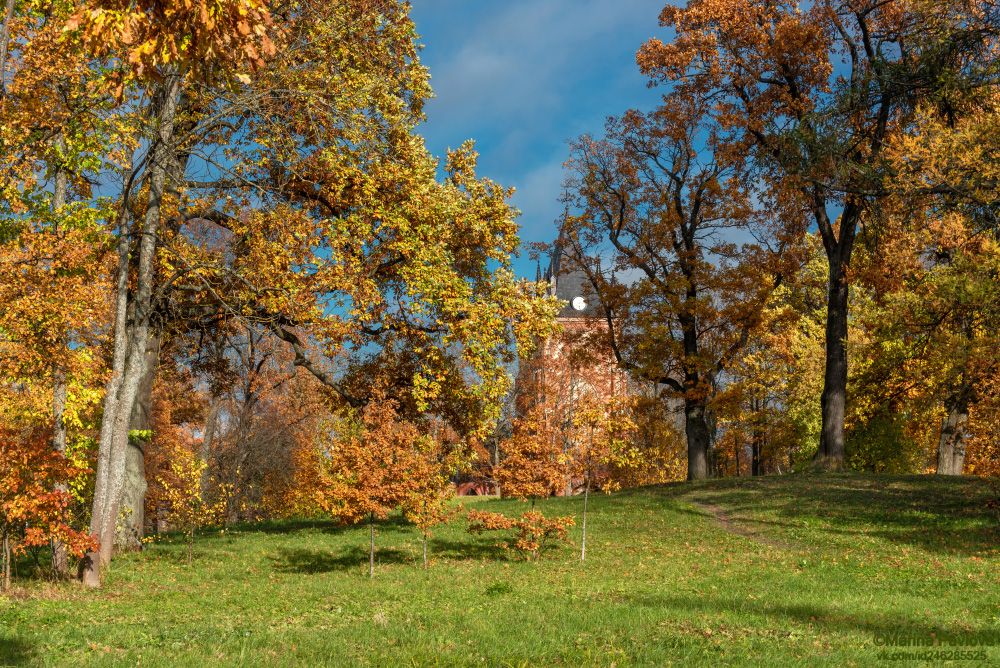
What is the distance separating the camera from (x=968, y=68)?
685 inches

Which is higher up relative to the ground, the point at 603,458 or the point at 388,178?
the point at 388,178

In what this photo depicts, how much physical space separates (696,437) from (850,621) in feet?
78.9

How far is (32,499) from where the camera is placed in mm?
12773

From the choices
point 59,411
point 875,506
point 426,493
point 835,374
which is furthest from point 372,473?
point 835,374

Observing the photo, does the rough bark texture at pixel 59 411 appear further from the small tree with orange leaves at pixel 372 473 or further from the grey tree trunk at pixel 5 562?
the small tree with orange leaves at pixel 372 473

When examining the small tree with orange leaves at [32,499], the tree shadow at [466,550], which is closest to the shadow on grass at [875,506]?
the tree shadow at [466,550]

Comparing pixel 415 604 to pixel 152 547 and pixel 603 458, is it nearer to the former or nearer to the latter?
pixel 603 458

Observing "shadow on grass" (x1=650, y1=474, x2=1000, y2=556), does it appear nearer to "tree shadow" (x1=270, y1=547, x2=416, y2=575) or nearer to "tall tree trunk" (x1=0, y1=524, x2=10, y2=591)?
"tree shadow" (x1=270, y1=547, x2=416, y2=575)

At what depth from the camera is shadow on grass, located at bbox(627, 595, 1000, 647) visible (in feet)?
29.5

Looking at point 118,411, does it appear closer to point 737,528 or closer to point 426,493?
point 426,493

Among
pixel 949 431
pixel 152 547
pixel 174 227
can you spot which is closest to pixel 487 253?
pixel 174 227

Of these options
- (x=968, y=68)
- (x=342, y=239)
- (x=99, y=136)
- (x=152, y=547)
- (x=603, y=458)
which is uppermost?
(x=968, y=68)

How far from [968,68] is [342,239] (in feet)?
46.3

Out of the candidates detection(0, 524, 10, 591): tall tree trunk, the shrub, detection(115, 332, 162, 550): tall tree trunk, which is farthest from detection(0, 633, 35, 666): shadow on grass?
detection(115, 332, 162, 550): tall tree trunk
